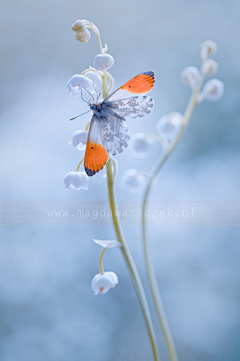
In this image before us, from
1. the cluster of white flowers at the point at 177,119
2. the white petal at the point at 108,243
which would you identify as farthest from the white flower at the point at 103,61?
the white petal at the point at 108,243

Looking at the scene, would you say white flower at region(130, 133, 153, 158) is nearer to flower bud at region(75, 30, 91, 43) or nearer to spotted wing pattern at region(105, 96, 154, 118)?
spotted wing pattern at region(105, 96, 154, 118)

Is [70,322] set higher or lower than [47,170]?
lower

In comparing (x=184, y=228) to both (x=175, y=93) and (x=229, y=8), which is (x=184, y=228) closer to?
(x=175, y=93)

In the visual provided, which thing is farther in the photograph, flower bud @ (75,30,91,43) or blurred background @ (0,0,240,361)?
blurred background @ (0,0,240,361)

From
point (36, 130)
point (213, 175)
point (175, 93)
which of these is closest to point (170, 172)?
point (213, 175)

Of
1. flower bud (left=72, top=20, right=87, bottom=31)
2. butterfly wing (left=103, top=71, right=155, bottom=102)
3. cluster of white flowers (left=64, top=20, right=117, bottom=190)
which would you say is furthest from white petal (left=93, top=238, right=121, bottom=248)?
flower bud (left=72, top=20, right=87, bottom=31)

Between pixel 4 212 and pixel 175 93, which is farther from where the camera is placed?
pixel 175 93

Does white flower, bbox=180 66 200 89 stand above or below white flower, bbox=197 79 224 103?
above

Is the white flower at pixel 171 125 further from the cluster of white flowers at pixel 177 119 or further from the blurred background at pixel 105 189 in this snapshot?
the blurred background at pixel 105 189

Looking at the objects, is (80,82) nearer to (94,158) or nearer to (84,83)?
(84,83)
